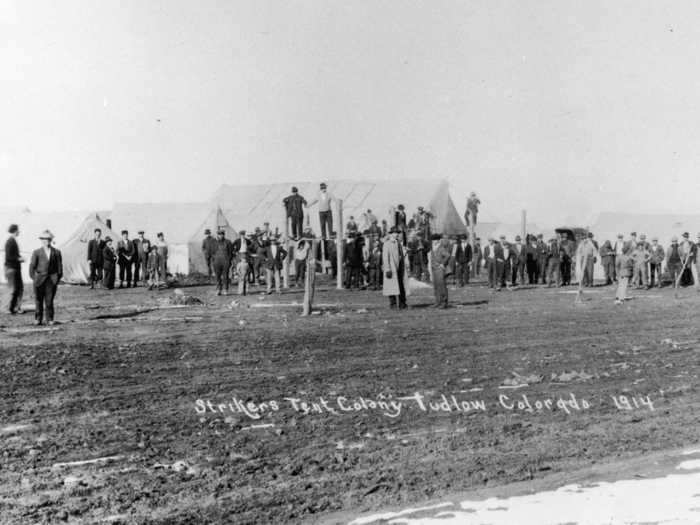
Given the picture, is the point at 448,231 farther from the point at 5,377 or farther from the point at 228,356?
the point at 5,377

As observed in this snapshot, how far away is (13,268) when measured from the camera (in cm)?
1769

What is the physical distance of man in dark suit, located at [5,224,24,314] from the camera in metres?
17.4

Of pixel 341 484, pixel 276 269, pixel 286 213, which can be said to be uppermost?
pixel 286 213

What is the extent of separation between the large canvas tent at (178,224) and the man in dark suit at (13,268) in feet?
48.3

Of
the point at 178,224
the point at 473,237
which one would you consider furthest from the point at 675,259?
the point at 178,224

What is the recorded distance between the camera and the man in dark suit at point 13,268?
17391 mm

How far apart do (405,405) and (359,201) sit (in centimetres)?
2932

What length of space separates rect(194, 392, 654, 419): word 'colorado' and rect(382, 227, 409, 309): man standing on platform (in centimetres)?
923

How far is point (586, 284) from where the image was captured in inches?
1168

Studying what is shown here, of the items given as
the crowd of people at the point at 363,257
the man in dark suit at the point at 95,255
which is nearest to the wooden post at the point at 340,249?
the crowd of people at the point at 363,257

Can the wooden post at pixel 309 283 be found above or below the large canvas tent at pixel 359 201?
below

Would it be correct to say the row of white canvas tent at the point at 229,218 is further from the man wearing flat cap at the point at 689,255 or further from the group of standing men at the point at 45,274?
the group of standing men at the point at 45,274

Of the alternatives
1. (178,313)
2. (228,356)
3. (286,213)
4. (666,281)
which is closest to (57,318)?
(178,313)

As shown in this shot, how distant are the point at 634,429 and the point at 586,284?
72.0 ft
